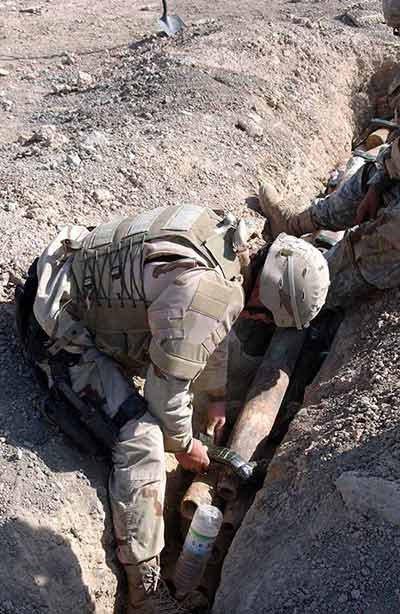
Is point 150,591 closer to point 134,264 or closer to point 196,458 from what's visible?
point 196,458

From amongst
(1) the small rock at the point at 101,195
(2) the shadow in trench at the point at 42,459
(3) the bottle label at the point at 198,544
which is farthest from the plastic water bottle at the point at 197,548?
(1) the small rock at the point at 101,195

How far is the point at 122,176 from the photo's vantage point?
249 inches

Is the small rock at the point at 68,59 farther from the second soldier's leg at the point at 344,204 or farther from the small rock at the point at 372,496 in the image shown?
the small rock at the point at 372,496

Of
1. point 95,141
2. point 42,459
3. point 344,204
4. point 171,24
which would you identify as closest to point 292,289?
point 42,459

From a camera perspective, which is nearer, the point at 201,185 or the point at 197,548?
the point at 197,548

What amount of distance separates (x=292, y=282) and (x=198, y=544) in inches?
51.8

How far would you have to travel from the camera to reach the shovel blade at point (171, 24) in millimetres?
9751

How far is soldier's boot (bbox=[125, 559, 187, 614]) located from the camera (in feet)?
13.1

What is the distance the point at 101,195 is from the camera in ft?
19.8

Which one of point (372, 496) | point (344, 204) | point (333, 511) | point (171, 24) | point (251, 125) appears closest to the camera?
point (372, 496)

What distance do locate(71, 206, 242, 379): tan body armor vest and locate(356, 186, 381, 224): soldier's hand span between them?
1.74 meters

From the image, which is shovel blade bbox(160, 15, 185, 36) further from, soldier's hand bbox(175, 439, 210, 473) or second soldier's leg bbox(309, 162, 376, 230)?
soldier's hand bbox(175, 439, 210, 473)

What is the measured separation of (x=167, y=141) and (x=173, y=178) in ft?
1.40

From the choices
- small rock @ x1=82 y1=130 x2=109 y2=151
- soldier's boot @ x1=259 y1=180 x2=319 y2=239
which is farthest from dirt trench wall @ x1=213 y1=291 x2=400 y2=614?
small rock @ x1=82 y1=130 x2=109 y2=151
